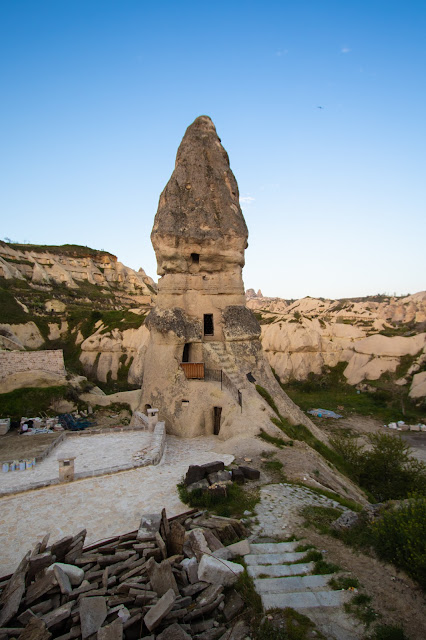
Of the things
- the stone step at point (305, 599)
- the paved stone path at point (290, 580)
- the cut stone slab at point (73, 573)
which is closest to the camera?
the paved stone path at point (290, 580)

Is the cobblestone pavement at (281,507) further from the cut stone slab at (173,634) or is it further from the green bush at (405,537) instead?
the cut stone slab at (173,634)

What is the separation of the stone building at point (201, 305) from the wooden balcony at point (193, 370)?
5 cm

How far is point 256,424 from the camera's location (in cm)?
1520

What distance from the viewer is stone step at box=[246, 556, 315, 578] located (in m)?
6.19

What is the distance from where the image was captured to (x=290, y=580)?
19.6 ft

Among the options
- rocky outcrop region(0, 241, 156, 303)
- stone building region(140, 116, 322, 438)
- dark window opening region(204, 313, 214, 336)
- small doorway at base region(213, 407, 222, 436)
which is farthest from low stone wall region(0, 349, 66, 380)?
rocky outcrop region(0, 241, 156, 303)

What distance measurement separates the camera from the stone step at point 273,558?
6609mm

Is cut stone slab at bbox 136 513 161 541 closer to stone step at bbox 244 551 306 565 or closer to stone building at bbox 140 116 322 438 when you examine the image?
stone step at bbox 244 551 306 565

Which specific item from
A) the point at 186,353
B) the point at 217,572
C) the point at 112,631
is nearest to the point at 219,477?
the point at 217,572

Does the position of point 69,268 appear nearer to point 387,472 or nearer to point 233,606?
point 387,472

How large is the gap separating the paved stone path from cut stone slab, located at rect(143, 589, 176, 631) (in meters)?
1.39

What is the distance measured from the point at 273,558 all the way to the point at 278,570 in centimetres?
44

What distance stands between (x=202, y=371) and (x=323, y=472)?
752cm

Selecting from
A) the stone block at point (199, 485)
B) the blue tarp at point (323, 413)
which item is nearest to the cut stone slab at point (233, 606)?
the stone block at point (199, 485)
